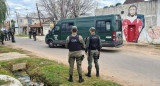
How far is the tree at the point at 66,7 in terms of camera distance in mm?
27781

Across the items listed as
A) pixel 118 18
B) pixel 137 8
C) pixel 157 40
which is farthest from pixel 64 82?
pixel 137 8

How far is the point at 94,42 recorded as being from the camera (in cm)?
517

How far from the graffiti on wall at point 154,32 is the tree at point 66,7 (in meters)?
14.9

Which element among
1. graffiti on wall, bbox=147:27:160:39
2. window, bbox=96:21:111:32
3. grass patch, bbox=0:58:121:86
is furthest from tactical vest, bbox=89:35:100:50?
graffiti on wall, bbox=147:27:160:39

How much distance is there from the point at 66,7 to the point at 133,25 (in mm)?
14735

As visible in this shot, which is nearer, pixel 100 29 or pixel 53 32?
pixel 100 29

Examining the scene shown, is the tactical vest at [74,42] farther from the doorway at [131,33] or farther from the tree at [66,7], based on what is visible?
the tree at [66,7]

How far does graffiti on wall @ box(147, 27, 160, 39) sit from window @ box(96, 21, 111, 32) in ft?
22.3

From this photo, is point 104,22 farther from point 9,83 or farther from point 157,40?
point 9,83

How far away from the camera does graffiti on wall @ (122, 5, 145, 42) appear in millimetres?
16125

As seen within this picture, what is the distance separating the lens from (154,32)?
15070 mm

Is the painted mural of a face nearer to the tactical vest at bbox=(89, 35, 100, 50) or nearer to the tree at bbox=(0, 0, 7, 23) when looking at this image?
the tree at bbox=(0, 0, 7, 23)

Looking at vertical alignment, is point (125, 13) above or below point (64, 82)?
above

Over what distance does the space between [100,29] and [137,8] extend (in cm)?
738
